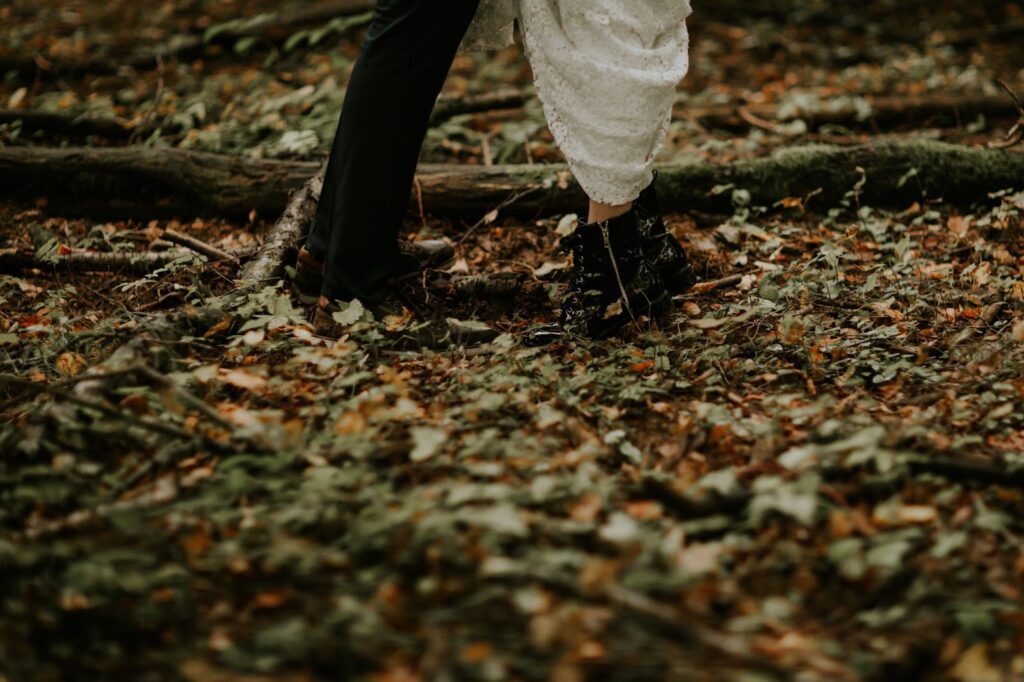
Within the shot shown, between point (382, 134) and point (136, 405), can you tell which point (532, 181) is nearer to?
point (382, 134)

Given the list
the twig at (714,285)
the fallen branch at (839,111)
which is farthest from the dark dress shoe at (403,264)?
the fallen branch at (839,111)

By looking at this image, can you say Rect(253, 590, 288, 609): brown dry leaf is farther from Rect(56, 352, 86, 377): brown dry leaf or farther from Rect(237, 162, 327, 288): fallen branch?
Rect(237, 162, 327, 288): fallen branch

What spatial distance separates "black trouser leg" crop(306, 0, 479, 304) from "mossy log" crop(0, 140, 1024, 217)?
107 cm

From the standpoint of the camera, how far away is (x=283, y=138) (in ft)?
13.4

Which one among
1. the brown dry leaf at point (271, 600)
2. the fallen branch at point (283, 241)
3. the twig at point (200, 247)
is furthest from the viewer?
the twig at point (200, 247)

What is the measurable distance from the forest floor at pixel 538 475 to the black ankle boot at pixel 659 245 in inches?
4.5

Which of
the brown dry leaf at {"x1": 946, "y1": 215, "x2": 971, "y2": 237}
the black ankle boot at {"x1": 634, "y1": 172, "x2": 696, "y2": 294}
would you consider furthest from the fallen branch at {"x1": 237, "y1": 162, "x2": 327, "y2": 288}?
the brown dry leaf at {"x1": 946, "y1": 215, "x2": 971, "y2": 237}

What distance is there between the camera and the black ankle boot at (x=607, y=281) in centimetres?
271

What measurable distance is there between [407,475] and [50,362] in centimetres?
133

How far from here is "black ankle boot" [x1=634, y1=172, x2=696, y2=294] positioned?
286 centimetres

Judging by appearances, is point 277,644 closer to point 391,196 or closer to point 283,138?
point 391,196

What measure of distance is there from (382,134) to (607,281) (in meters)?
0.89

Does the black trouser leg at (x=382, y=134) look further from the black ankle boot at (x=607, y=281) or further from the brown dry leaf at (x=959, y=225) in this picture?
the brown dry leaf at (x=959, y=225)

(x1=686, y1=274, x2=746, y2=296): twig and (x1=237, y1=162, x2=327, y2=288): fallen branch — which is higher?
(x1=237, y1=162, x2=327, y2=288): fallen branch
